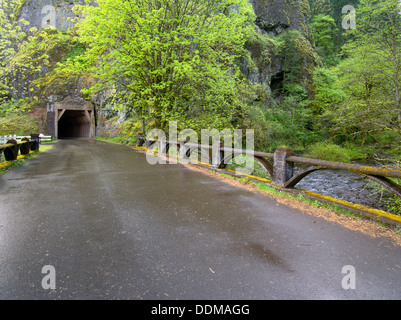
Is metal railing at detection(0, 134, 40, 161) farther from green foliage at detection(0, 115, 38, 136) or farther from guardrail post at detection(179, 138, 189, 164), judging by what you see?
green foliage at detection(0, 115, 38, 136)

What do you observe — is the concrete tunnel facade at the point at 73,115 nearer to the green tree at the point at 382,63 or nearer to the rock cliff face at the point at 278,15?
the rock cliff face at the point at 278,15

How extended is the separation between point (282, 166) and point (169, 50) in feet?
34.7

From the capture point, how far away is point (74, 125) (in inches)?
1492

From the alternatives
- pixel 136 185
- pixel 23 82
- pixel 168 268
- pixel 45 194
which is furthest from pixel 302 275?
pixel 23 82

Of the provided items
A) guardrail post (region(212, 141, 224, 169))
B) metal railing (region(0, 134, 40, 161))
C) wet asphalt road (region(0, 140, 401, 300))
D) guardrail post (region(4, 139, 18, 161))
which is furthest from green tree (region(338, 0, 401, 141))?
guardrail post (region(4, 139, 18, 161))

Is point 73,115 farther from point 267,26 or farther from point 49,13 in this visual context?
point 267,26

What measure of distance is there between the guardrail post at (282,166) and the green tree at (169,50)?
7.71m

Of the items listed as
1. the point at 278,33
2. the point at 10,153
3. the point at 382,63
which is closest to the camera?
the point at 10,153

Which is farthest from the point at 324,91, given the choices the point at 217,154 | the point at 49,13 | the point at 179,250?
the point at 49,13

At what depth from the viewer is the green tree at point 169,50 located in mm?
12141

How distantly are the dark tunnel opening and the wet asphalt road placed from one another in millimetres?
29982

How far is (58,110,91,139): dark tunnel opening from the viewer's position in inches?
1261

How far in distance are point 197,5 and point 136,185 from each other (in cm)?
1270

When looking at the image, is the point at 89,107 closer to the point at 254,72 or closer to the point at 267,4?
the point at 254,72
